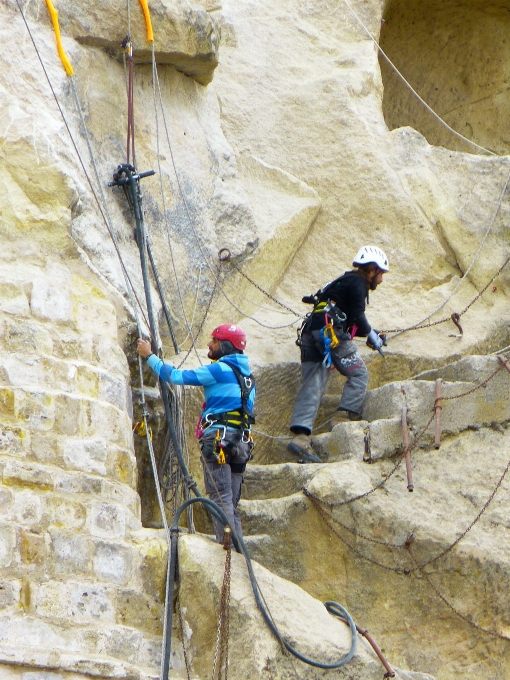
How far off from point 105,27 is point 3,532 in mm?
4811

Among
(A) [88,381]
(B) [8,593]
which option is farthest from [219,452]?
(B) [8,593]

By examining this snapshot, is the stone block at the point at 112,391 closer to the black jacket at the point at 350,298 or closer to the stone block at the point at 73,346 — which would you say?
the stone block at the point at 73,346

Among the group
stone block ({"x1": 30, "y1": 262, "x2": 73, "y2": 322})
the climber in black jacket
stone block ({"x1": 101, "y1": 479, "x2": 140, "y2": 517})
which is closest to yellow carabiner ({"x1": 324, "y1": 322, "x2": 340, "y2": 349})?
the climber in black jacket

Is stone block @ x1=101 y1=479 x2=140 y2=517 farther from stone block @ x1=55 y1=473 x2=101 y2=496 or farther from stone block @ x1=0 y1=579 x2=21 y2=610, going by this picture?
stone block @ x1=0 y1=579 x2=21 y2=610

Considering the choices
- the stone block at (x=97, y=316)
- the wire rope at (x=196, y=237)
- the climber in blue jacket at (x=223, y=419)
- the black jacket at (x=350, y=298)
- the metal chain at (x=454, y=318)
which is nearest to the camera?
the stone block at (x=97, y=316)

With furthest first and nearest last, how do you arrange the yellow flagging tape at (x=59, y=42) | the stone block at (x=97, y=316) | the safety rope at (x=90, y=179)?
the yellow flagging tape at (x=59, y=42) → the safety rope at (x=90, y=179) → the stone block at (x=97, y=316)

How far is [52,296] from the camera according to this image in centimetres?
834

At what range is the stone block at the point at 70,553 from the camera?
745 centimetres

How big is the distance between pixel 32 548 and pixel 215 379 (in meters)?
1.87

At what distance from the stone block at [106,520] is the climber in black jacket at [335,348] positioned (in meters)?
2.60

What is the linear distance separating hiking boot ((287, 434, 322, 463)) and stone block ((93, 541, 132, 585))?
2528 mm

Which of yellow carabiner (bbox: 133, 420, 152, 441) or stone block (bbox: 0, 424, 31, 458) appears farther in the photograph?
yellow carabiner (bbox: 133, 420, 152, 441)

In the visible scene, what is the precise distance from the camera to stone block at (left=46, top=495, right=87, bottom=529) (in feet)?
24.8

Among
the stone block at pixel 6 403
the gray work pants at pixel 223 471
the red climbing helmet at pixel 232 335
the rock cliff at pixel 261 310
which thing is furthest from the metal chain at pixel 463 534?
the stone block at pixel 6 403
